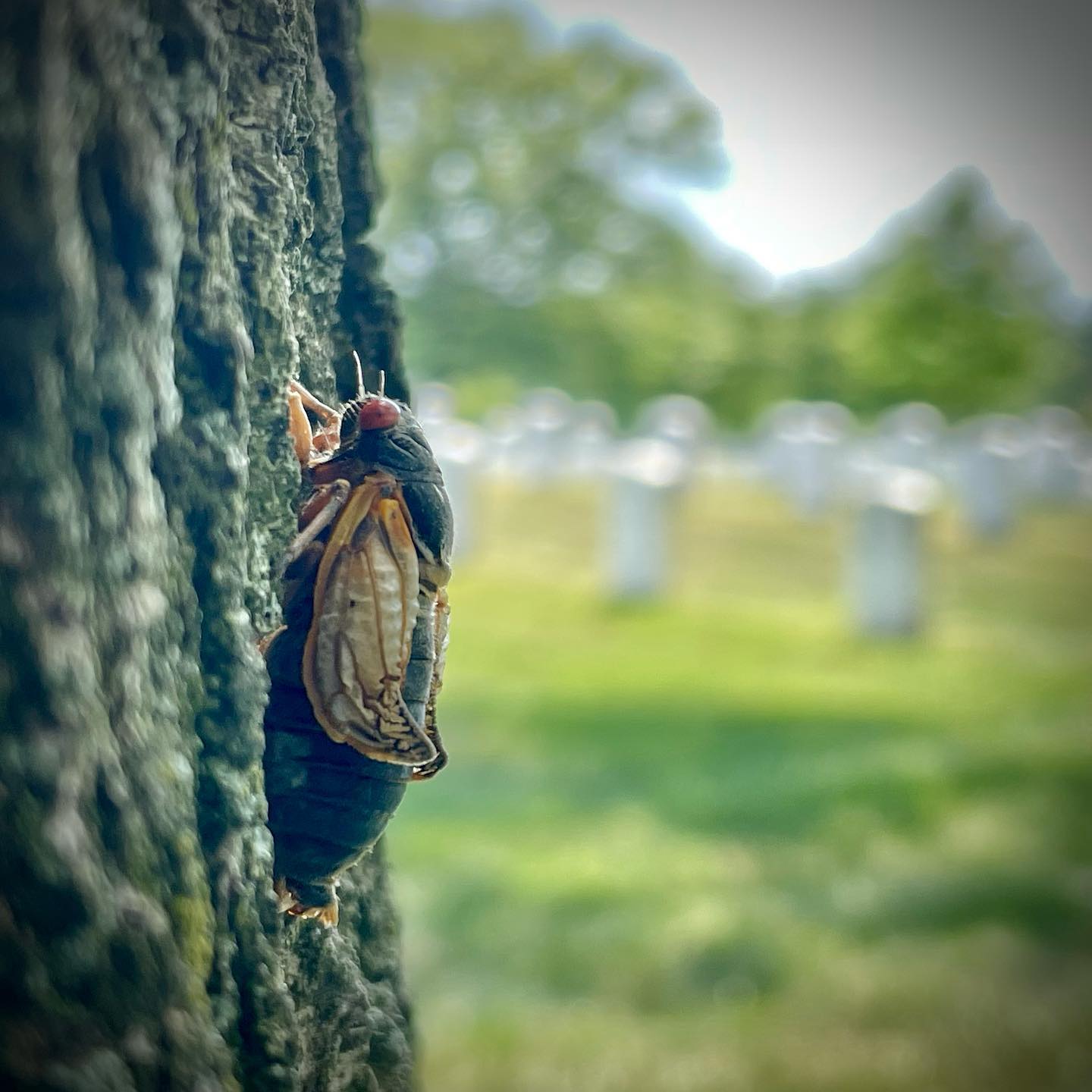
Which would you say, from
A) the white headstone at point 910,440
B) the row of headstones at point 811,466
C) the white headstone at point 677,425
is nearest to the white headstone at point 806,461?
the row of headstones at point 811,466

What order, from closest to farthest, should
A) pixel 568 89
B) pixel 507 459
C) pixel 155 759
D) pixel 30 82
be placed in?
pixel 30 82
pixel 155 759
pixel 507 459
pixel 568 89

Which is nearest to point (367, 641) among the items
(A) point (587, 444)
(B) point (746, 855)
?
(B) point (746, 855)

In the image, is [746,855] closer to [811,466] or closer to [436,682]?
[436,682]

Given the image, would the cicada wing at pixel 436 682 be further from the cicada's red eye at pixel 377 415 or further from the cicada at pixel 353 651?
the cicada's red eye at pixel 377 415

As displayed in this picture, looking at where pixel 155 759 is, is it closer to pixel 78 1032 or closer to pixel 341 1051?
pixel 78 1032

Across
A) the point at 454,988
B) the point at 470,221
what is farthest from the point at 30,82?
the point at 470,221

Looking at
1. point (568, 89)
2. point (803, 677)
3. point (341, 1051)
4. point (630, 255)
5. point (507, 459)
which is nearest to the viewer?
point (341, 1051)

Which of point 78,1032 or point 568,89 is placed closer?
point 78,1032
